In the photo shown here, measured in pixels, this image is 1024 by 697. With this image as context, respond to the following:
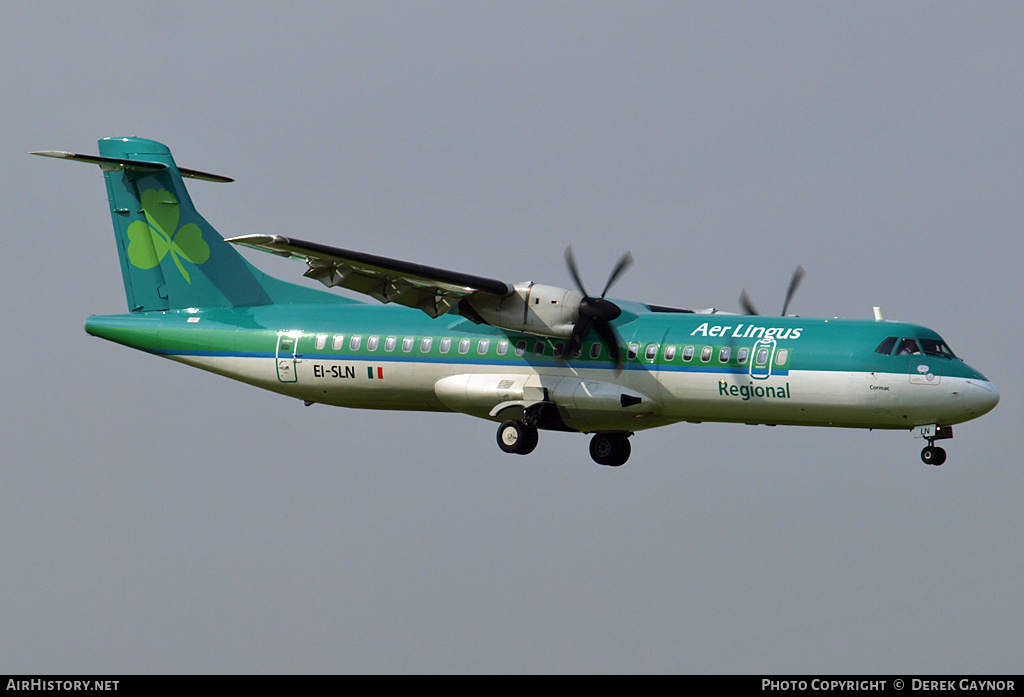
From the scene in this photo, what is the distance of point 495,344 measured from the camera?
2656cm

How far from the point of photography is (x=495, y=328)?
26.8 m

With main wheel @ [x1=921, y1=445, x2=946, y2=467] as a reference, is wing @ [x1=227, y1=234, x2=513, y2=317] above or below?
above

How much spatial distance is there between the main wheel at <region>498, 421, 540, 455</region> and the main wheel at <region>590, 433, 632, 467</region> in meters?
2.12

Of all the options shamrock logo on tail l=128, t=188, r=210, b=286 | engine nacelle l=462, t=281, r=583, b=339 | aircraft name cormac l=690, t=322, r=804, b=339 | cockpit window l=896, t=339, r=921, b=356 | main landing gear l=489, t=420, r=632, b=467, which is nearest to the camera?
cockpit window l=896, t=339, r=921, b=356

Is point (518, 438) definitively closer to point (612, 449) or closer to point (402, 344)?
point (612, 449)

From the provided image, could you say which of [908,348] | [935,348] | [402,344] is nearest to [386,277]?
[402,344]

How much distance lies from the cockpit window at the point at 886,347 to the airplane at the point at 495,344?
0.04 meters

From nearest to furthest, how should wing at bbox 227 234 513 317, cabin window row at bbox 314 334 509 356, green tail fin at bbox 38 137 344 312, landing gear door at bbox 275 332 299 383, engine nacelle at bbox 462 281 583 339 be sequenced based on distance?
wing at bbox 227 234 513 317
engine nacelle at bbox 462 281 583 339
cabin window row at bbox 314 334 509 356
landing gear door at bbox 275 332 299 383
green tail fin at bbox 38 137 344 312

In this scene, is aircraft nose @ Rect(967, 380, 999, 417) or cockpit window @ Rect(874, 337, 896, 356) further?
cockpit window @ Rect(874, 337, 896, 356)

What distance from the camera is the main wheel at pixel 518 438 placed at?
25875 millimetres

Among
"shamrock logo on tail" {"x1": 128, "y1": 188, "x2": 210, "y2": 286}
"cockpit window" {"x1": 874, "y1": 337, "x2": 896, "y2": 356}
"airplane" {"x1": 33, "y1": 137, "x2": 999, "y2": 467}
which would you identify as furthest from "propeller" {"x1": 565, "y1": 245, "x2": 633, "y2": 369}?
"shamrock logo on tail" {"x1": 128, "y1": 188, "x2": 210, "y2": 286}

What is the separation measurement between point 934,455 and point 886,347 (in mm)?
2048

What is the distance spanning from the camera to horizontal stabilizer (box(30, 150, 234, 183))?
27.0 metres

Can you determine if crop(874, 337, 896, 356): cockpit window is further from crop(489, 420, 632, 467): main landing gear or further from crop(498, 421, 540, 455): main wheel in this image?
crop(498, 421, 540, 455): main wheel
